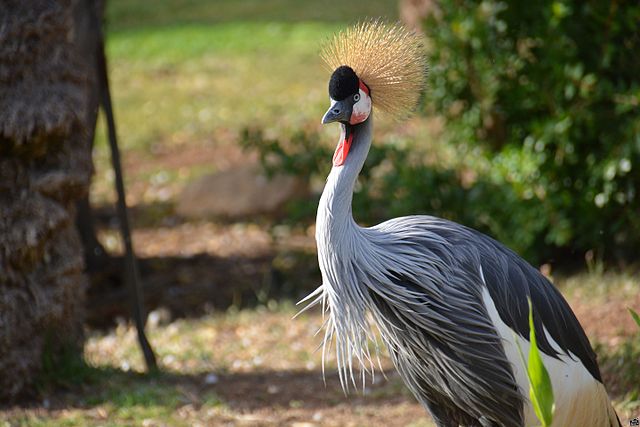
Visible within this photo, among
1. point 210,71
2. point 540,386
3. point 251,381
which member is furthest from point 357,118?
point 210,71

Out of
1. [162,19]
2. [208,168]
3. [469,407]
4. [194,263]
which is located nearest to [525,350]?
[469,407]

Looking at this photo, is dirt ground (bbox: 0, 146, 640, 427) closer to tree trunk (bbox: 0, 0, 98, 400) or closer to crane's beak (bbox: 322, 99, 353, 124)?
tree trunk (bbox: 0, 0, 98, 400)

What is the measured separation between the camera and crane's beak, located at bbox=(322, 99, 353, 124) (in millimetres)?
3146

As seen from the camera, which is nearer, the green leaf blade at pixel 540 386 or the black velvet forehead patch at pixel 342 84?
the green leaf blade at pixel 540 386

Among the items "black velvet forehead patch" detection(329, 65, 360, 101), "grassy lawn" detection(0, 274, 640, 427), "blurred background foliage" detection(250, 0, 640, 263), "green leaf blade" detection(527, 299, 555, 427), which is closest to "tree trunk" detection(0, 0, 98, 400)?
"grassy lawn" detection(0, 274, 640, 427)

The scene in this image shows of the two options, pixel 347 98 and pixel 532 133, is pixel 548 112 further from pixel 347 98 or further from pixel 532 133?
pixel 347 98

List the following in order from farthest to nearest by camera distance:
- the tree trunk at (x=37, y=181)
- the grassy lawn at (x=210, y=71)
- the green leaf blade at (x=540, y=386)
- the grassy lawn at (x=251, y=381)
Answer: the grassy lawn at (x=210, y=71)
the tree trunk at (x=37, y=181)
the grassy lawn at (x=251, y=381)
the green leaf blade at (x=540, y=386)

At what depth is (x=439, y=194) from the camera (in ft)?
20.1

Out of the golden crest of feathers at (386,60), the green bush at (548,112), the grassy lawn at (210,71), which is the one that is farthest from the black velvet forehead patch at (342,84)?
the grassy lawn at (210,71)

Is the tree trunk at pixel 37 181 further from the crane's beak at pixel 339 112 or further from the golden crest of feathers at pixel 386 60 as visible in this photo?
the crane's beak at pixel 339 112

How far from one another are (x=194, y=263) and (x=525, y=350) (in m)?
4.63

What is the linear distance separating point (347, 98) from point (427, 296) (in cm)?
74

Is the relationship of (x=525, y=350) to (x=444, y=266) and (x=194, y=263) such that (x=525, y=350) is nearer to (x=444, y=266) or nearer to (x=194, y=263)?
(x=444, y=266)

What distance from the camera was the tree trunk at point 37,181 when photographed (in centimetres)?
435
